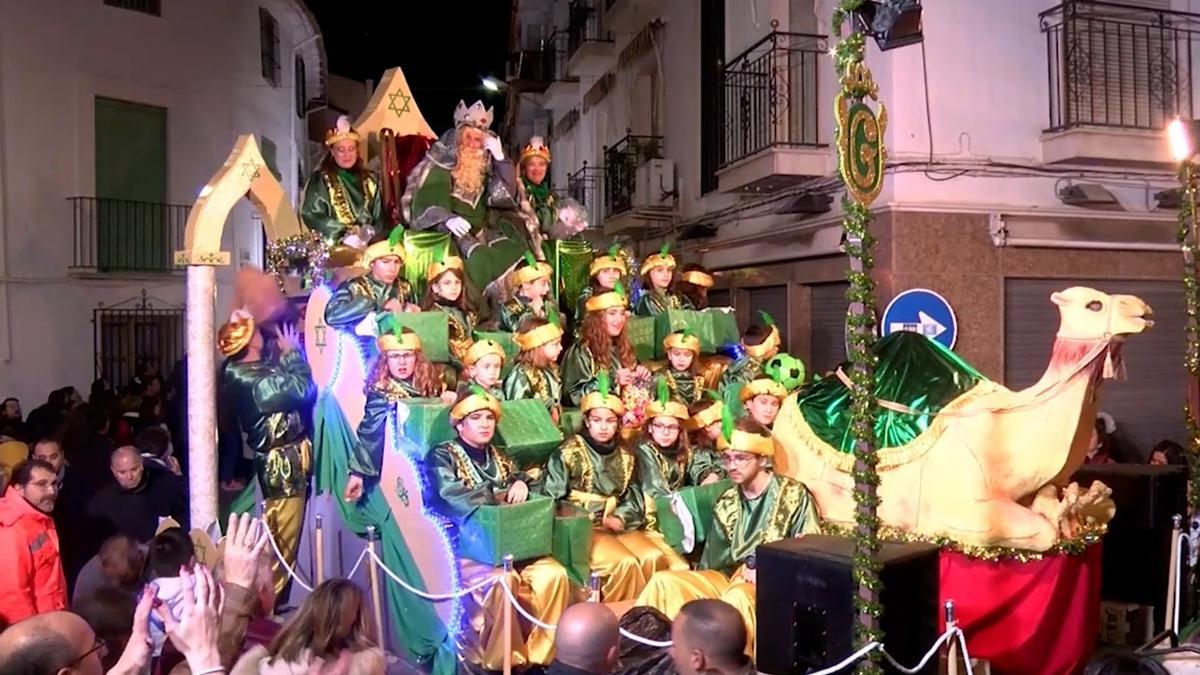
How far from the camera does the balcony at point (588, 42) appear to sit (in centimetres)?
1873

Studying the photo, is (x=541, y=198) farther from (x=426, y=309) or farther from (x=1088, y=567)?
(x=1088, y=567)

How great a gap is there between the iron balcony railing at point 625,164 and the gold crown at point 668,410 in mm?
9604

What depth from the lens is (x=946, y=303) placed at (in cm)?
1016

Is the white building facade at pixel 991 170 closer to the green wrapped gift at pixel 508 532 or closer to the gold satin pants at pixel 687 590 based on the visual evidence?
the gold satin pants at pixel 687 590

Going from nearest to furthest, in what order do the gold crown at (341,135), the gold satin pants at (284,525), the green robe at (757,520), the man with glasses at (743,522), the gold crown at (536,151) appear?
the man with glasses at (743,522), the green robe at (757,520), the gold satin pants at (284,525), the gold crown at (341,135), the gold crown at (536,151)

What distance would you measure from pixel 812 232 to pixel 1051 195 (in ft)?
8.01

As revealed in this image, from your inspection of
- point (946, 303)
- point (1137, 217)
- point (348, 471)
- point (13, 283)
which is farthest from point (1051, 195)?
point (13, 283)

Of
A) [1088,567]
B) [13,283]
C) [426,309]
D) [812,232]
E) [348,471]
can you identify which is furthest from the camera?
[13,283]

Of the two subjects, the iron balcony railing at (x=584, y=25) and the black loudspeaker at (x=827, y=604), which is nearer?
the black loudspeaker at (x=827, y=604)

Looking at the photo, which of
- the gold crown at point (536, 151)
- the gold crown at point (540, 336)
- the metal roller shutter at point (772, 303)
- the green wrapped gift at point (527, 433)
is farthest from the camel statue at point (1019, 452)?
the metal roller shutter at point (772, 303)

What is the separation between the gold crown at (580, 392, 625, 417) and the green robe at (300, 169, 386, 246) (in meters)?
3.00

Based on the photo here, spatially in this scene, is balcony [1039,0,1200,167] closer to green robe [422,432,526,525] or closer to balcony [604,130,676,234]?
balcony [604,130,676,234]

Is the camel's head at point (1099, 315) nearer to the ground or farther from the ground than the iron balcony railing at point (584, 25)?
nearer to the ground

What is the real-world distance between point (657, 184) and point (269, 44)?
942cm
